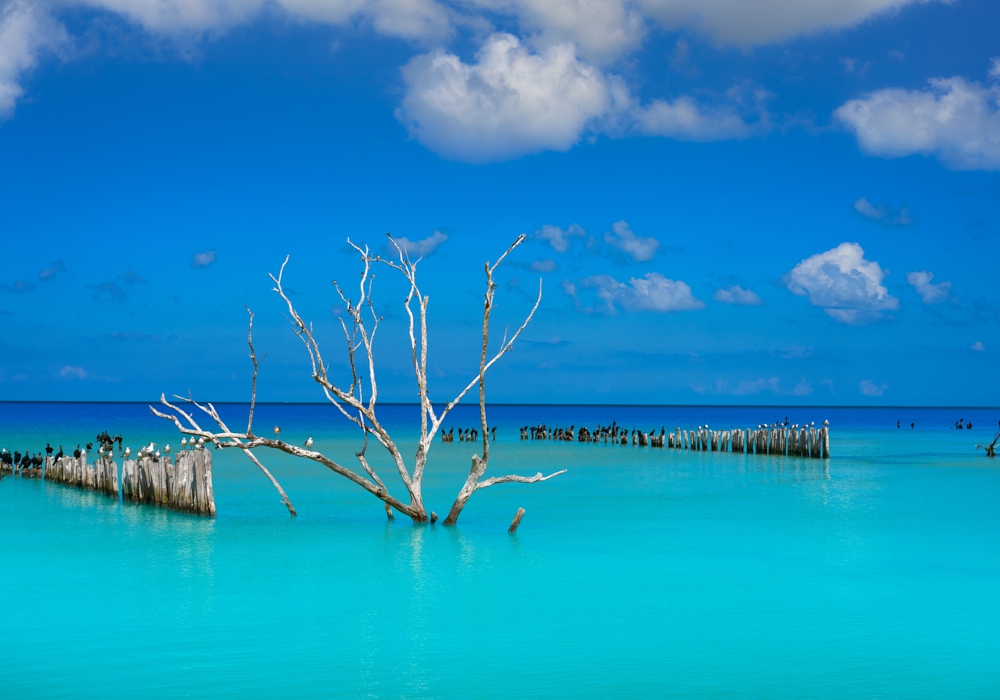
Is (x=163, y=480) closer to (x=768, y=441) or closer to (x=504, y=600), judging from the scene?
(x=504, y=600)

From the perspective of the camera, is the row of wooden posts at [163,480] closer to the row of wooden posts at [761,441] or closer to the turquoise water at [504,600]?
the turquoise water at [504,600]

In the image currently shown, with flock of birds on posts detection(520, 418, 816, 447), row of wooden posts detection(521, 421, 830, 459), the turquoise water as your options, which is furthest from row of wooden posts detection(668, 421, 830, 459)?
the turquoise water

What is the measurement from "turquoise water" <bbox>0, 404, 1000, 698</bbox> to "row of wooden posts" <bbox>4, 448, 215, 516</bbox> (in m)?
0.37

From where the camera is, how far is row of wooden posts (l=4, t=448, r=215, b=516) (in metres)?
17.9

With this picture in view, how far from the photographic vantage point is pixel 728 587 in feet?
39.6

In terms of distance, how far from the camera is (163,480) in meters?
19.0

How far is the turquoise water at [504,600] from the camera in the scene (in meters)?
8.41

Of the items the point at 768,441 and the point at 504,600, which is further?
the point at 768,441

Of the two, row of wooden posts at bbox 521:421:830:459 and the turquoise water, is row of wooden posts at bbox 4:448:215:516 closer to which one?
the turquoise water

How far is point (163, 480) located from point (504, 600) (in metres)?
10.4

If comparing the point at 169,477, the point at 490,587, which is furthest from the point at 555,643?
the point at 169,477

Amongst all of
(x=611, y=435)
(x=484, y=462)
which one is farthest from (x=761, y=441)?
(x=484, y=462)

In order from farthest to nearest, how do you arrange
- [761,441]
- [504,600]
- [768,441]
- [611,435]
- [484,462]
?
[611,435]
[761,441]
[768,441]
[484,462]
[504,600]

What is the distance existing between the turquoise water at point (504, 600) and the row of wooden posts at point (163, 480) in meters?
0.37
